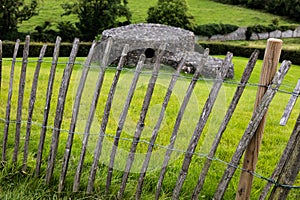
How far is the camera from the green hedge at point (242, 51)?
22312 mm

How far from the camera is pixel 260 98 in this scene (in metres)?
2.75

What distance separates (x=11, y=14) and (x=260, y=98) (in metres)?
23.2

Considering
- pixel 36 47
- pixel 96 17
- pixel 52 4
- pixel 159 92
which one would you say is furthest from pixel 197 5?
pixel 159 92

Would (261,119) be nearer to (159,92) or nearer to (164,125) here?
(164,125)

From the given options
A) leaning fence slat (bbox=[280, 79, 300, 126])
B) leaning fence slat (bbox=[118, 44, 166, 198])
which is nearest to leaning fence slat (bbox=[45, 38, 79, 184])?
leaning fence slat (bbox=[118, 44, 166, 198])

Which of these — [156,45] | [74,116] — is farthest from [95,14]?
[74,116]

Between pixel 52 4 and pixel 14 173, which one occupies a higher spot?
pixel 14 173

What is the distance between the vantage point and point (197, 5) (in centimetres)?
4088

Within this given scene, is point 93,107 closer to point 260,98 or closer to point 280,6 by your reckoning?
point 260,98

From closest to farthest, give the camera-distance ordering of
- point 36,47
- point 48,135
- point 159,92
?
1. point 48,135
2. point 159,92
3. point 36,47

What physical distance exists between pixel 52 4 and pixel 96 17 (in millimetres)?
10660

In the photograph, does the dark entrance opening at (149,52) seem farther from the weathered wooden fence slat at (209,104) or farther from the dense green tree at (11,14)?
the weathered wooden fence slat at (209,104)

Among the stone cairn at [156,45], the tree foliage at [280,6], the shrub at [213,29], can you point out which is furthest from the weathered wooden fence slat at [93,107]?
the tree foliage at [280,6]

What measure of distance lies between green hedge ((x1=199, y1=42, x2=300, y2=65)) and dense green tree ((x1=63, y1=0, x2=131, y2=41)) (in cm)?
584
